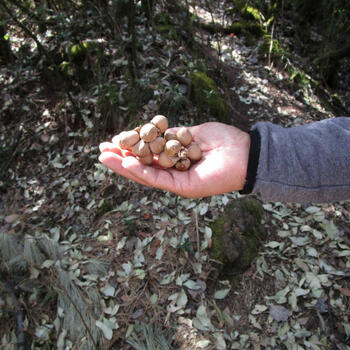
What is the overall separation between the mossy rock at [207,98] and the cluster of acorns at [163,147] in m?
1.18

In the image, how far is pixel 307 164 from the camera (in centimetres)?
148

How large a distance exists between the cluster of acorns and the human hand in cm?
→ 5

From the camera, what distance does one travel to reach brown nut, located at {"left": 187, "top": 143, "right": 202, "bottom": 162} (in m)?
2.00

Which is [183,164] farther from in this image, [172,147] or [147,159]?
[147,159]

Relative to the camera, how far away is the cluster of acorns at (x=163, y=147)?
6.44ft

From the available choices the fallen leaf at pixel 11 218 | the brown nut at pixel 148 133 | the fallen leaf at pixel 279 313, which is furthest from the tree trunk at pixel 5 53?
the fallen leaf at pixel 279 313

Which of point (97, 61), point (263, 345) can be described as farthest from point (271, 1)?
point (263, 345)

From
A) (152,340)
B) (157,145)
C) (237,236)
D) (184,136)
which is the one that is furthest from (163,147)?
(152,340)

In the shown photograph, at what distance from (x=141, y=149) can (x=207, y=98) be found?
4.83 feet

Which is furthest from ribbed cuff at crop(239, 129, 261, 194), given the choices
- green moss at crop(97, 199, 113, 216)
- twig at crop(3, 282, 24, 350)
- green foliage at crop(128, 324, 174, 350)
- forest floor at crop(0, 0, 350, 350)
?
twig at crop(3, 282, 24, 350)

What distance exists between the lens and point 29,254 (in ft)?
7.79

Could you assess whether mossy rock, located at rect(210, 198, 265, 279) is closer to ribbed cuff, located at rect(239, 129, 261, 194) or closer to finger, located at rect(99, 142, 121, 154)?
ribbed cuff, located at rect(239, 129, 261, 194)

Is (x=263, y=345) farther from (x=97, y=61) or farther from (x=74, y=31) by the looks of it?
(x=74, y=31)

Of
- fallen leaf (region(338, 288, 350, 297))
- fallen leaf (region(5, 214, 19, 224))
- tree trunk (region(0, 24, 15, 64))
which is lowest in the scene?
fallen leaf (region(338, 288, 350, 297))
